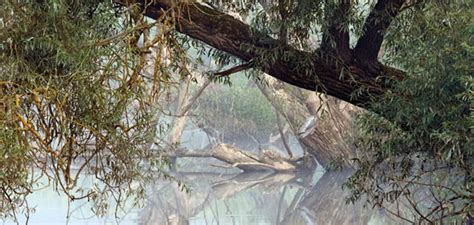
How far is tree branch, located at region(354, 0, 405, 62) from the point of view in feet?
17.1

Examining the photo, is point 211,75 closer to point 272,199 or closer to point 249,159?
point 272,199

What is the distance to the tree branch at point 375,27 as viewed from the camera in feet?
17.1

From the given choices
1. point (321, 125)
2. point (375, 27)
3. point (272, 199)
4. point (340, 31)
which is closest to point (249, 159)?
point (321, 125)

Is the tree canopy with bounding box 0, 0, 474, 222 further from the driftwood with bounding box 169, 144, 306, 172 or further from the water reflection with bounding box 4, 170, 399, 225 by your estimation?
the driftwood with bounding box 169, 144, 306, 172

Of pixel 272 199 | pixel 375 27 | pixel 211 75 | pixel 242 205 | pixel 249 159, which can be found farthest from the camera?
pixel 249 159

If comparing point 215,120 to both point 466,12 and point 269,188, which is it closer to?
point 269,188

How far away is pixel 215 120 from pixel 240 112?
2.20 ft

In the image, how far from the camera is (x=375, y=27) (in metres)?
5.46

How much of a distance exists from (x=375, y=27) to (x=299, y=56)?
0.56 m

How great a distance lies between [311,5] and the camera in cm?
505

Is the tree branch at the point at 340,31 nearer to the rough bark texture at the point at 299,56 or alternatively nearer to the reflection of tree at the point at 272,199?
the rough bark texture at the point at 299,56

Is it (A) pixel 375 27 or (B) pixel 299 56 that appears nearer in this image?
(B) pixel 299 56

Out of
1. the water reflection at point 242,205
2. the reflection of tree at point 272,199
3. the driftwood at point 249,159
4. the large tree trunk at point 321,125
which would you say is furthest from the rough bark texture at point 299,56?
the driftwood at point 249,159

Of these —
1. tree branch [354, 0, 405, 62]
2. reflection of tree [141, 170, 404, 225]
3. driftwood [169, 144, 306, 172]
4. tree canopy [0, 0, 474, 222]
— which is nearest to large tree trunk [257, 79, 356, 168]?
reflection of tree [141, 170, 404, 225]
